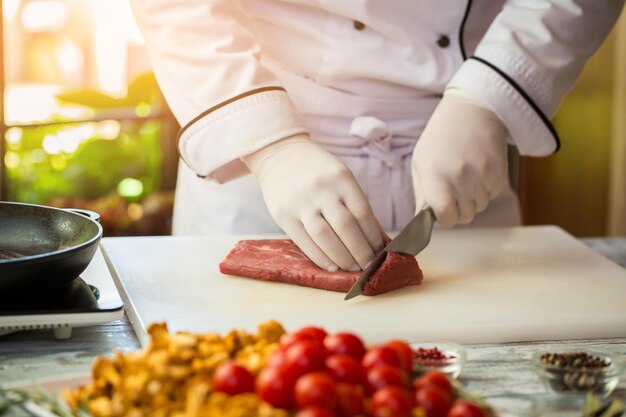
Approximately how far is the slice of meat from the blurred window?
175cm

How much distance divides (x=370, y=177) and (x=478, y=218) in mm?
318

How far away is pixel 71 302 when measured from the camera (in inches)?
50.1

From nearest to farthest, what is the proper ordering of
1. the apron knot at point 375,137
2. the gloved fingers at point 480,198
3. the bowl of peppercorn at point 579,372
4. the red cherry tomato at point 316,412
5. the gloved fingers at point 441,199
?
1. the red cherry tomato at point 316,412
2. the bowl of peppercorn at point 579,372
3. the gloved fingers at point 441,199
4. the gloved fingers at point 480,198
5. the apron knot at point 375,137

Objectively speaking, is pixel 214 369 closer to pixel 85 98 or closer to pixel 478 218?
pixel 478 218

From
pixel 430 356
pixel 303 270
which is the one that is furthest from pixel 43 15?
pixel 430 356

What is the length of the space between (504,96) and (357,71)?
→ 29 centimetres

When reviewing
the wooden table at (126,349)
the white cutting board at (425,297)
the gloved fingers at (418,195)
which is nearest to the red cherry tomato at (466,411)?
the wooden table at (126,349)

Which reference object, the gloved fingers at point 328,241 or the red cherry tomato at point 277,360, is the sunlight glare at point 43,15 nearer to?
the gloved fingers at point 328,241

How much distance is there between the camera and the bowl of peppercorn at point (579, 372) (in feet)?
3.52

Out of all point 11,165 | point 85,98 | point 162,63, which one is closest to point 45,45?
point 85,98

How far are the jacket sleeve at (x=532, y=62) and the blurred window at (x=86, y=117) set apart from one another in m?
1.83

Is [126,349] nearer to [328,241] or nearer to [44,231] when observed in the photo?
[44,231]

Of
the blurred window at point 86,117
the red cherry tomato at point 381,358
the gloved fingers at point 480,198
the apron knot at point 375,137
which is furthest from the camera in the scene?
the blurred window at point 86,117

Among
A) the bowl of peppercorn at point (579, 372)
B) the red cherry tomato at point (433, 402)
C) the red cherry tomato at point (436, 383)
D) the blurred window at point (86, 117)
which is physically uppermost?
the red cherry tomato at point (433, 402)
